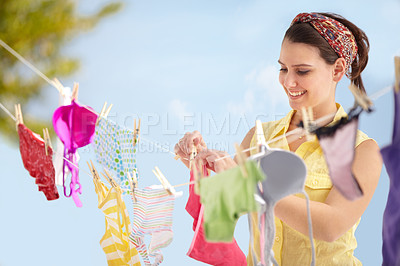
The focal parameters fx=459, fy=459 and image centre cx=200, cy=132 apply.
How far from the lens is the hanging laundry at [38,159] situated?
1579mm

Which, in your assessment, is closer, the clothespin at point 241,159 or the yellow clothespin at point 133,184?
the clothespin at point 241,159

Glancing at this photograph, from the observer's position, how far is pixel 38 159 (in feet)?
5.25

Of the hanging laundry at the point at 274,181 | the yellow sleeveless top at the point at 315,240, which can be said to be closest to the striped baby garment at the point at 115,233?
the yellow sleeveless top at the point at 315,240

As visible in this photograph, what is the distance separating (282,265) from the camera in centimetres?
150

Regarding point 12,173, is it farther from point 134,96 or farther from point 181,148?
point 181,148

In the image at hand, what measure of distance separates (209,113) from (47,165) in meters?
2.42

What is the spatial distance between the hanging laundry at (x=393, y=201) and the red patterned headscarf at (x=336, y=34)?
0.55 meters

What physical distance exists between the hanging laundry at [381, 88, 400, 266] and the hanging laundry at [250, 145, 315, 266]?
0.56ft

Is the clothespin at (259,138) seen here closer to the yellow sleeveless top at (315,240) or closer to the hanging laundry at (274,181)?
the hanging laundry at (274,181)

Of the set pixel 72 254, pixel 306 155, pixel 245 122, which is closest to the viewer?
pixel 306 155

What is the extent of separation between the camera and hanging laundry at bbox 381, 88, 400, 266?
37.7 inches

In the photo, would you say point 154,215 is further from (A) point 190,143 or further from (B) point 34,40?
(B) point 34,40

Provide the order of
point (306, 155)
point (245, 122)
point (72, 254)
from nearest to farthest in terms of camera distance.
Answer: point (306, 155), point (245, 122), point (72, 254)

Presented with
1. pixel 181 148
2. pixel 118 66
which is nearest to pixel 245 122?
pixel 118 66
